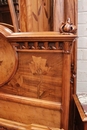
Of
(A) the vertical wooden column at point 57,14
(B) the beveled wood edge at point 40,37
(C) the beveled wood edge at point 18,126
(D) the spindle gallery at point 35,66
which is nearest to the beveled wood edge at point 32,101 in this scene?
(D) the spindle gallery at point 35,66

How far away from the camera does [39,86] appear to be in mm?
877

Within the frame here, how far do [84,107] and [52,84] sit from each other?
11.7 inches

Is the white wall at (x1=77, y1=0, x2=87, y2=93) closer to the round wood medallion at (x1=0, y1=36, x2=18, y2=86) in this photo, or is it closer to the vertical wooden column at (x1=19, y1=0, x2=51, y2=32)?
the vertical wooden column at (x1=19, y1=0, x2=51, y2=32)

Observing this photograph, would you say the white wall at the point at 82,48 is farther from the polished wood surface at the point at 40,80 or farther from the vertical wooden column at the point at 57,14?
the polished wood surface at the point at 40,80

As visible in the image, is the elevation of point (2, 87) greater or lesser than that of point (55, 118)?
greater

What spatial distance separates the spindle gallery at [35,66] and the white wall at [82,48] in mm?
253

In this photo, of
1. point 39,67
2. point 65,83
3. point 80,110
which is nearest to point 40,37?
point 39,67

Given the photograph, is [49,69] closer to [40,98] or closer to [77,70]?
[40,98]

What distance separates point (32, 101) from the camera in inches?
35.1

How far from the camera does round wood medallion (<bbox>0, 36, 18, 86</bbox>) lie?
875 millimetres

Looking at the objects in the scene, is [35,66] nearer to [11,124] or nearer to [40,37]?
[40,37]

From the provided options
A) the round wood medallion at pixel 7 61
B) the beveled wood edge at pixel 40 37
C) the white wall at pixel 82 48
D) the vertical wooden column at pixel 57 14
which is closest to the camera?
the beveled wood edge at pixel 40 37

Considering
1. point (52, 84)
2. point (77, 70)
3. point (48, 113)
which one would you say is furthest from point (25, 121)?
point (77, 70)

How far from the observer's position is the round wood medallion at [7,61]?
88 cm
